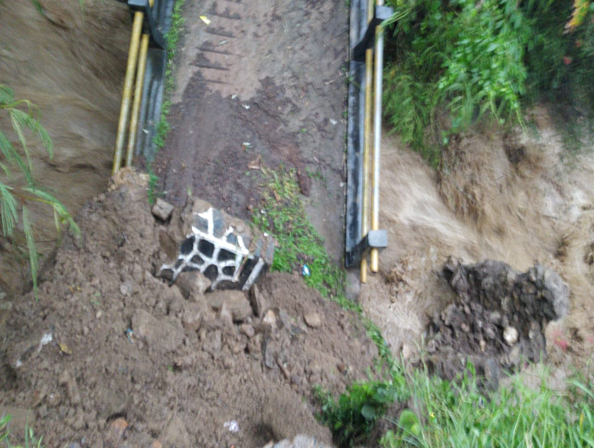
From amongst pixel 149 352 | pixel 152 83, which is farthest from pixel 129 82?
pixel 149 352

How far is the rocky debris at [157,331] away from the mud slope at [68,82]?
1102 millimetres

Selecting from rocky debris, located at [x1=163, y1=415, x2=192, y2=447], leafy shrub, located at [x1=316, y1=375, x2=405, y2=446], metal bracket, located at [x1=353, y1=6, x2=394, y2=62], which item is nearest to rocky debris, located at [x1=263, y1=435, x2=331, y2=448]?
leafy shrub, located at [x1=316, y1=375, x2=405, y2=446]

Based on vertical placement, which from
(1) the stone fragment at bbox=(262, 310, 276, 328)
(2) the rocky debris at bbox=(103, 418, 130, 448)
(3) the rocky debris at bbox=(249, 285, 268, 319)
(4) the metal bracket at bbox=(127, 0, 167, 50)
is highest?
(4) the metal bracket at bbox=(127, 0, 167, 50)

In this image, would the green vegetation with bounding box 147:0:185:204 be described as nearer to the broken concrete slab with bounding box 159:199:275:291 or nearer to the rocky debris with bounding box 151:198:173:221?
the rocky debris with bounding box 151:198:173:221

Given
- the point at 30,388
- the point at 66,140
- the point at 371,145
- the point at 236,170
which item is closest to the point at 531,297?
the point at 371,145

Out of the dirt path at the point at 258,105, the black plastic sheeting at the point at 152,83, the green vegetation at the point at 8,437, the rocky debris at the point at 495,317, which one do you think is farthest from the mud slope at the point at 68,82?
the rocky debris at the point at 495,317

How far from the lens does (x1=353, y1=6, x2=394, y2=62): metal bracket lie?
3762mm

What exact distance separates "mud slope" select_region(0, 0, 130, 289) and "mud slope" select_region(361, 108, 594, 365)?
2.18 m

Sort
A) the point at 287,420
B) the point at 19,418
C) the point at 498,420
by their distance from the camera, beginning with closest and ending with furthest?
the point at 498,420, the point at 19,418, the point at 287,420

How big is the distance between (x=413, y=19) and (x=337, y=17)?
26.2 inches

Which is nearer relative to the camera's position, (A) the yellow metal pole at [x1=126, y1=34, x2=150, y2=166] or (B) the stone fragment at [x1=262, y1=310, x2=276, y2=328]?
(B) the stone fragment at [x1=262, y1=310, x2=276, y2=328]

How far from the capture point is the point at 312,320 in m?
3.41

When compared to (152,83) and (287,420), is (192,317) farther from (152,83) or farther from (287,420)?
(152,83)

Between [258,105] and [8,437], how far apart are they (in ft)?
9.15
